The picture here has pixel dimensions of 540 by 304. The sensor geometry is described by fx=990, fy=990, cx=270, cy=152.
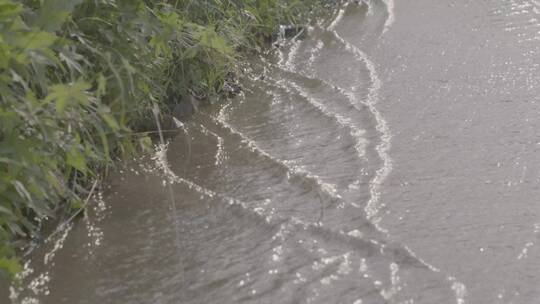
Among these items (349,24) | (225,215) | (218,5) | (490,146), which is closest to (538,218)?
(490,146)

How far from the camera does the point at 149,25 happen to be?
11.9ft

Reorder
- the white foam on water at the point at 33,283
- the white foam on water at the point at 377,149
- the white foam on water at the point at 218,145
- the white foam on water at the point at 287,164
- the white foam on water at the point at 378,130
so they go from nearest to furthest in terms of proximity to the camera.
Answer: the white foam on water at the point at 377,149 → the white foam on water at the point at 33,283 → the white foam on water at the point at 378,130 → the white foam on water at the point at 287,164 → the white foam on water at the point at 218,145

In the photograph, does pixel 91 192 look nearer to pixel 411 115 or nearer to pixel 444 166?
pixel 444 166

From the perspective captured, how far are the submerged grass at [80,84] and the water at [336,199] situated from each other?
6.8 inches

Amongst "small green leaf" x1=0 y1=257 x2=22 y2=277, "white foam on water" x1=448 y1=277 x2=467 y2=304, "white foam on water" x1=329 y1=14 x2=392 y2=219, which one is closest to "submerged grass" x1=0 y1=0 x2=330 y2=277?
"small green leaf" x1=0 y1=257 x2=22 y2=277

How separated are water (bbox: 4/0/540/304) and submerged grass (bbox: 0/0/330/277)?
17 centimetres

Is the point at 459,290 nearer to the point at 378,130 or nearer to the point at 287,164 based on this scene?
the point at 287,164

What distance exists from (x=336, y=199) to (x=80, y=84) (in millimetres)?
1261

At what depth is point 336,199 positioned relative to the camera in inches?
139

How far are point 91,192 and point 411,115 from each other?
5.26 feet

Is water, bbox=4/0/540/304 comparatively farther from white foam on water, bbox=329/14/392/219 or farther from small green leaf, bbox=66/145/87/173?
small green leaf, bbox=66/145/87/173

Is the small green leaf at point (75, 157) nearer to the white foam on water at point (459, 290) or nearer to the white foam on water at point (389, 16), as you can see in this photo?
the white foam on water at point (459, 290)

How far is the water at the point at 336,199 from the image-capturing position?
9.56ft

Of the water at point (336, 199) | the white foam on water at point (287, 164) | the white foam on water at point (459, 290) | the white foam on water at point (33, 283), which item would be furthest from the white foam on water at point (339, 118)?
the white foam on water at point (33, 283)
